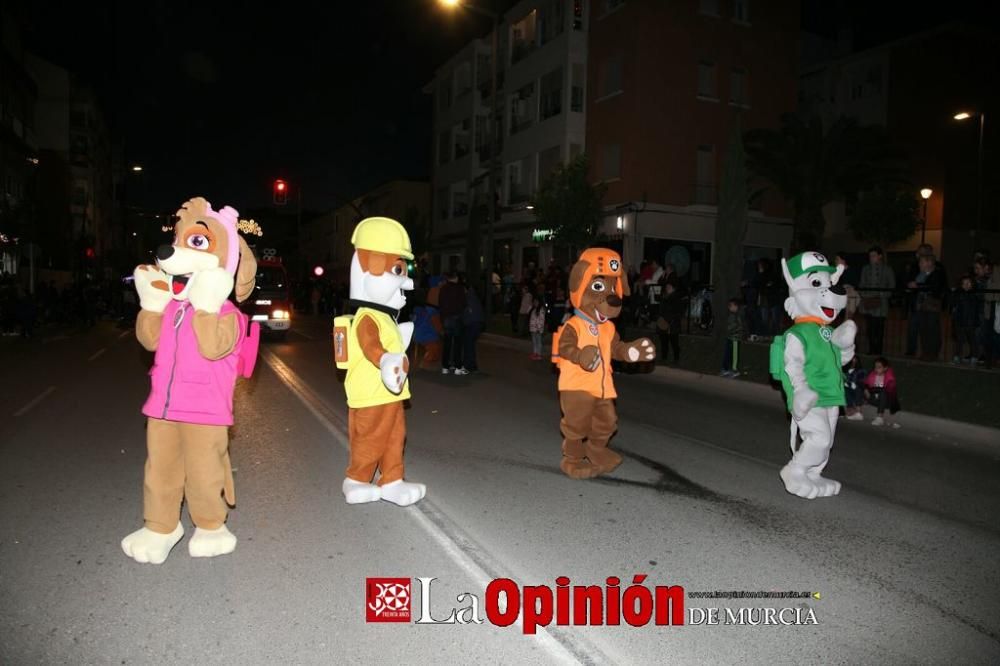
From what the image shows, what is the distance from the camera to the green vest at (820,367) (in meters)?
5.89

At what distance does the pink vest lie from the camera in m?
4.29

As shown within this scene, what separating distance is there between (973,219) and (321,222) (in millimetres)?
60578

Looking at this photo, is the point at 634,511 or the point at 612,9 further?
the point at 612,9

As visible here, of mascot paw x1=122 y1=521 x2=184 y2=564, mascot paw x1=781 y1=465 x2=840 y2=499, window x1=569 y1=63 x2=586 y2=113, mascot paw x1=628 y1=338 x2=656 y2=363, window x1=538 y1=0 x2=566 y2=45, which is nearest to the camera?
mascot paw x1=122 y1=521 x2=184 y2=564

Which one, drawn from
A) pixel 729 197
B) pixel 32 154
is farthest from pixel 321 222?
pixel 729 197

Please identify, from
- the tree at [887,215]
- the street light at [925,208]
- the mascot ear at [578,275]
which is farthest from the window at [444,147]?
the mascot ear at [578,275]

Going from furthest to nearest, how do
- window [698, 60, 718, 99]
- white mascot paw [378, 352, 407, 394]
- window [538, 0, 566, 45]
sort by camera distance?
window [538, 0, 566, 45], window [698, 60, 718, 99], white mascot paw [378, 352, 407, 394]

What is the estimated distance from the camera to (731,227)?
657 inches

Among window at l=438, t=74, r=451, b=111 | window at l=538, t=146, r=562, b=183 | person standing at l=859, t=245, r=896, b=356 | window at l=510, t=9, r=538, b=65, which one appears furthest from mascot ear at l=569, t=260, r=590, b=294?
window at l=438, t=74, r=451, b=111

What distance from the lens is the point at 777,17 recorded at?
102 ft

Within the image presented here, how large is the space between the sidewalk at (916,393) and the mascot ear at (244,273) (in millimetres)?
4804

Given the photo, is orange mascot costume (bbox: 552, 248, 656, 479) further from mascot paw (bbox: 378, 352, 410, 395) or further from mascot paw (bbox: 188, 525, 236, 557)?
mascot paw (bbox: 188, 525, 236, 557)

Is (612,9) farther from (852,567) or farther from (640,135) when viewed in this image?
(852,567)

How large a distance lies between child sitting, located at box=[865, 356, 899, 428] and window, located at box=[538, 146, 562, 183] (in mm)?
24708
